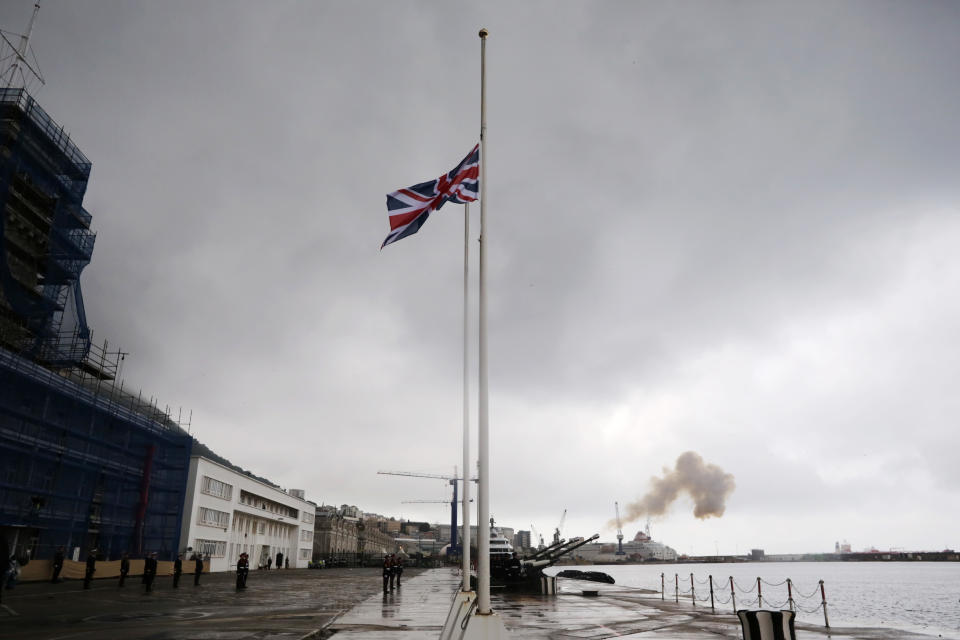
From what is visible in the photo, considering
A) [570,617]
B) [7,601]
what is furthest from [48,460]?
[570,617]

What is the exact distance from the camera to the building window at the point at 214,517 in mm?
58719

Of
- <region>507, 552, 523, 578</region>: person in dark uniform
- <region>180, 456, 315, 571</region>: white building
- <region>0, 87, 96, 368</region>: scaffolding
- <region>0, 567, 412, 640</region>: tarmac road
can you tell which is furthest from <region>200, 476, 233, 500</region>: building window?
<region>507, 552, 523, 578</region>: person in dark uniform

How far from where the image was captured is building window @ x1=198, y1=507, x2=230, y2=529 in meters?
58.7

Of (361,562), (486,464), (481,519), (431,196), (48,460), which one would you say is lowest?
(361,562)

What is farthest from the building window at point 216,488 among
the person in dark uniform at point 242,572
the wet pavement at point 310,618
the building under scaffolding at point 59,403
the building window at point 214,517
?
the wet pavement at point 310,618

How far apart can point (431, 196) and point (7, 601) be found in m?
23.3

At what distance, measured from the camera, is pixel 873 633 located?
1988cm

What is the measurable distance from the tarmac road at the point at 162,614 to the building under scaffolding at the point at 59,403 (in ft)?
40.4

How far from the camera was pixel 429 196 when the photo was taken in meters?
15.0

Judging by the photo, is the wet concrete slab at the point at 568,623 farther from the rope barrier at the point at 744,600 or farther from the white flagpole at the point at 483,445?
the white flagpole at the point at 483,445

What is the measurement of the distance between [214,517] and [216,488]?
9.24 ft

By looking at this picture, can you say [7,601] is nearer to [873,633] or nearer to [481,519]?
[481,519]

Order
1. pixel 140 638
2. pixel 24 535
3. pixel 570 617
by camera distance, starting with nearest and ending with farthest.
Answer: pixel 140 638, pixel 570 617, pixel 24 535

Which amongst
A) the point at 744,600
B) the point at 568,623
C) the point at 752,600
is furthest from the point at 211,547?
the point at 752,600
